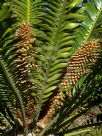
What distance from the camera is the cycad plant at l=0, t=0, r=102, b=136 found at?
271cm

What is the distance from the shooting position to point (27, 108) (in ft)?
10.1

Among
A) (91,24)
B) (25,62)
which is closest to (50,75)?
(25,62)

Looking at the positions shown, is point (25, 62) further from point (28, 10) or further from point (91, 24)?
point (91, 24)

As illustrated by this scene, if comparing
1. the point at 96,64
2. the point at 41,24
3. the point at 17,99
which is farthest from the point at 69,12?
the point at 17,99

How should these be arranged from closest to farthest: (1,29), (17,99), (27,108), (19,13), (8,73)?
(1,29) < (8,73) < (17,99) < (27,108) < (19,13)

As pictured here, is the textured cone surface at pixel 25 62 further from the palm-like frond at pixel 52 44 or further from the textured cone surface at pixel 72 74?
the textured cone surface at pixel 72 74

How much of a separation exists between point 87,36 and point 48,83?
2.83 feet

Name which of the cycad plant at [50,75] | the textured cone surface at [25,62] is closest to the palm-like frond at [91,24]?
the cycad plant at [50,75]

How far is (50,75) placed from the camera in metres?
2.95

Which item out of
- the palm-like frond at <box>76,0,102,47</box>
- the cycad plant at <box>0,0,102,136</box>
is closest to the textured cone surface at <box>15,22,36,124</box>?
the cycad plant at <box>0,0,102,136</box>

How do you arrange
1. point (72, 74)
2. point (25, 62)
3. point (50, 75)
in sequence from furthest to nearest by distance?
point (72, 74)
point (50, 75)
point (25, 62)

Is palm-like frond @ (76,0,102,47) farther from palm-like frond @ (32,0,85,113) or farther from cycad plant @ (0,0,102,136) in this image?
palm-like frond @ (32,0,85,113)

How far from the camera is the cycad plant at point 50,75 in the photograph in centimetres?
271

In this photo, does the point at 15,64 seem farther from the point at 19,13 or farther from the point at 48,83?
the point at 19,13
